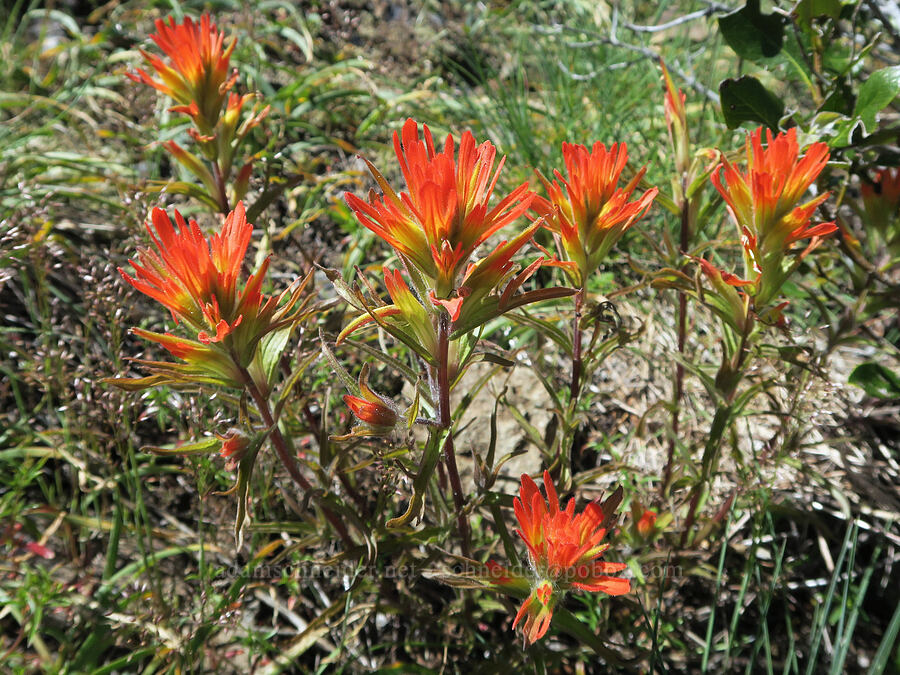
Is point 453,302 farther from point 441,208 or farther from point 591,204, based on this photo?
point 591,204

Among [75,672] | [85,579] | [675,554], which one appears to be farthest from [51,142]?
[675,554]

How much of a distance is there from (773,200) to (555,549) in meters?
0.60

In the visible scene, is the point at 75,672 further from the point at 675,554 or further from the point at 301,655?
the point at 675,554

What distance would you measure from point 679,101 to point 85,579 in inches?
66.8

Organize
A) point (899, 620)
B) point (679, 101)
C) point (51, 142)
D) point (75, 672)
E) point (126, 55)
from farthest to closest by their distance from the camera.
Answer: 1. point (126, 55)
2. point (51, 142)
3. point (75, 672)
4. point (679, 101)
5. point (899, 620)

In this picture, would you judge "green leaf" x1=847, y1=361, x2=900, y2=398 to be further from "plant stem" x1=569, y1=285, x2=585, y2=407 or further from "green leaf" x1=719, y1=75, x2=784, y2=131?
"plant stem" x1=569, y1=285, x2=585, y2=407

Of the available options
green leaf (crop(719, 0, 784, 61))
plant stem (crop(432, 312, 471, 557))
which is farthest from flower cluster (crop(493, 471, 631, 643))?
green leaf (crop(719, 0, 784, 61))

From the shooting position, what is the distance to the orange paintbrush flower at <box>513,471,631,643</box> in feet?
3.03

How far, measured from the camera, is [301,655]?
1536 mm

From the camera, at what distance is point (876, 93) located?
4.18 feet

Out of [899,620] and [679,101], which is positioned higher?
[679,101]

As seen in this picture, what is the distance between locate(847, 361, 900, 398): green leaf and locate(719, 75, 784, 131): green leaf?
0.56 m

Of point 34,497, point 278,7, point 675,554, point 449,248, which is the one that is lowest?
point 34,497

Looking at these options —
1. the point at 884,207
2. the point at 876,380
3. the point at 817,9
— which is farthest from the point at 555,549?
the point at 817,9
